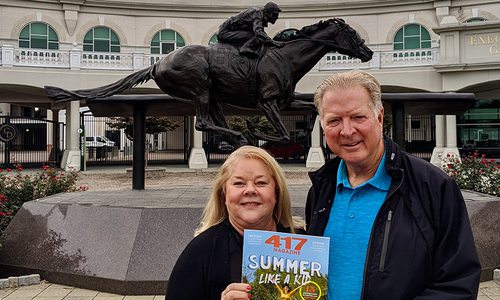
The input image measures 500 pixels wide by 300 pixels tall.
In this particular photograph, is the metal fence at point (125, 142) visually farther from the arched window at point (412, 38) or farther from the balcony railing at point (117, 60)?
the arched window at point (412, 38)

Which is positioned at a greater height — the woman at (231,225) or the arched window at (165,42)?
the arched window at (165,42)

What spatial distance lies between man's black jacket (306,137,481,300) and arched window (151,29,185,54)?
26700 mm

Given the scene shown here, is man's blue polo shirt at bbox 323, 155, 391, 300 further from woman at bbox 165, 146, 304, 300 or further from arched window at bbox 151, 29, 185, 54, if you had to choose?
arched window at bbox 151, 29, 185, 54

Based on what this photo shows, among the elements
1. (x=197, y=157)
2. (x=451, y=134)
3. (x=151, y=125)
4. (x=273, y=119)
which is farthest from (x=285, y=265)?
(x=151, y=125)

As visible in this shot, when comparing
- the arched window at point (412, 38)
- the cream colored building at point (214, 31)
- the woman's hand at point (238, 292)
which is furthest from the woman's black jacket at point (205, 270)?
the arched window at point (412, 38)

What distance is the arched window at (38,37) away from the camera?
25.3 metres

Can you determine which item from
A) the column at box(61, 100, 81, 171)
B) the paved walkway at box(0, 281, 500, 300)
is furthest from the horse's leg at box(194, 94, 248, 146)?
the column at box(61, 100, 81, 171)

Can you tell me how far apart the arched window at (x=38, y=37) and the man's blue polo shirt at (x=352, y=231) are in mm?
27403

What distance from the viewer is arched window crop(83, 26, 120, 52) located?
26.3 meters

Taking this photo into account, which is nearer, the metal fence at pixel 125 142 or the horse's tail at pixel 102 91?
the horse's tail at pixel 102 91

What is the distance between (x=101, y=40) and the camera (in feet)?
86.8

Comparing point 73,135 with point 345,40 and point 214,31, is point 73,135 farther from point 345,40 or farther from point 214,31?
point 345,40

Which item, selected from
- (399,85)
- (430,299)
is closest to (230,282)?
(430,299)

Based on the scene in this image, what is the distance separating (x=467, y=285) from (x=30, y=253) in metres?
5.76
